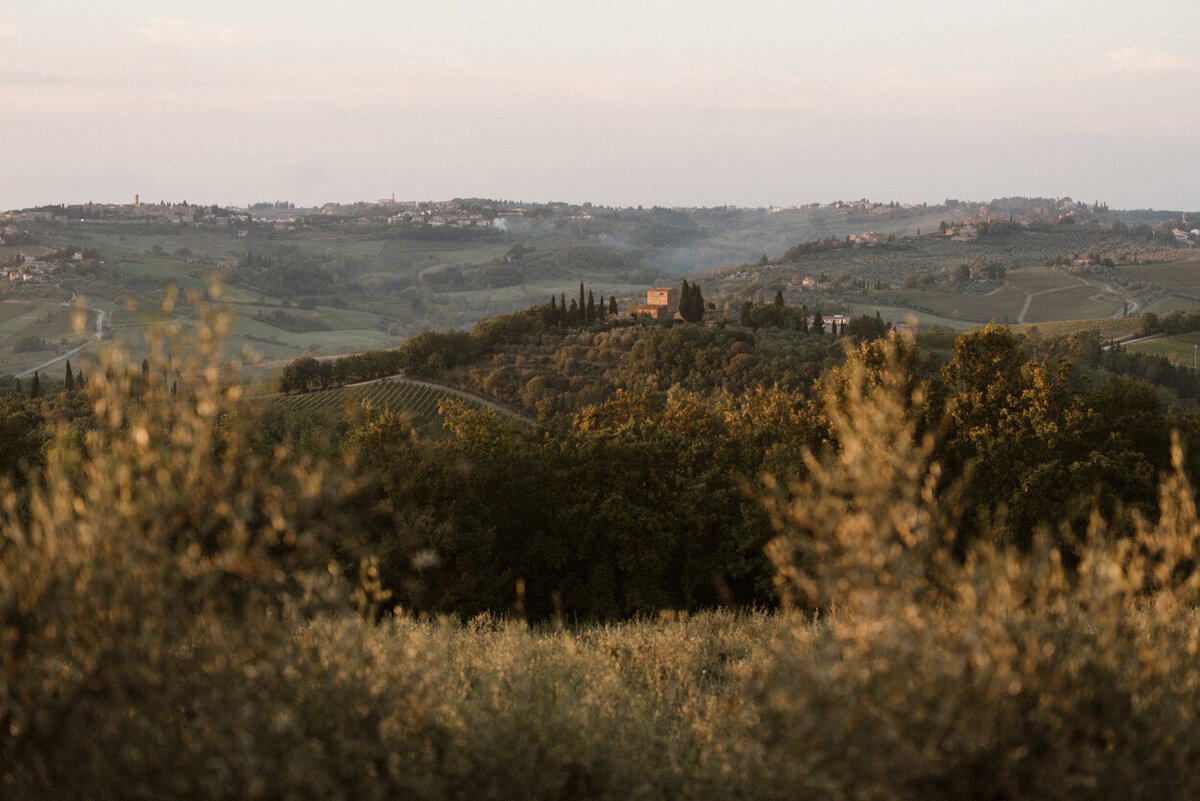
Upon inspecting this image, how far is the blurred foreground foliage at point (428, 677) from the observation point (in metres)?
5.98

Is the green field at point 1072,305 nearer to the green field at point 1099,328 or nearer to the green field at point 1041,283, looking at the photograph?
the green field at point 1041,283

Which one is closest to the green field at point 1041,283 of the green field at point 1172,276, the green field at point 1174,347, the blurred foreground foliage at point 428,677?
the green field at point 1172,276

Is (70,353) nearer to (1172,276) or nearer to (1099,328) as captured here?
(1099,328)

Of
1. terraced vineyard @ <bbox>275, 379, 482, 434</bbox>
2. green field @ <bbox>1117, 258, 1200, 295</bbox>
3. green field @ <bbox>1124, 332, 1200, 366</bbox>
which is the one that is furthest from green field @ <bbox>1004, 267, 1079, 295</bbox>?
terraced vineyard @ <bbox>275, 379, 482, 434</bbox>

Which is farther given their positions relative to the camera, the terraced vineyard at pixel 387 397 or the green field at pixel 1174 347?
the green field at pixel 1174 347

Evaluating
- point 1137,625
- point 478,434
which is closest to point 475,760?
point 1137,625

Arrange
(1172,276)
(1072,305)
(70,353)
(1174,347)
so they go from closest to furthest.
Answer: (1174,347)
(70,353)
(1072,305)
(1172,276)

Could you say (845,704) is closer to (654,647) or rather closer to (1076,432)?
(654,647)

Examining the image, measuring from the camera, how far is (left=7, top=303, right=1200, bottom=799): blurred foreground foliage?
598 cm

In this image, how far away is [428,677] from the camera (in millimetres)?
6965

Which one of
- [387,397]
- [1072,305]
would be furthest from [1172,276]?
[387,397]

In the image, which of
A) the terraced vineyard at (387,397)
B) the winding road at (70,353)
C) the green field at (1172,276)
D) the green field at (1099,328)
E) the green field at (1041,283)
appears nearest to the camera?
the terraced vineyard at (387,397)

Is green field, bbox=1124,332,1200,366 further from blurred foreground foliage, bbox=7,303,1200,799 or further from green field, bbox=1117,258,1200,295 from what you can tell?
blurred foreground foliage, bbox=7,303,1200,799

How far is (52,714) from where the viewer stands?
20.4 ft
